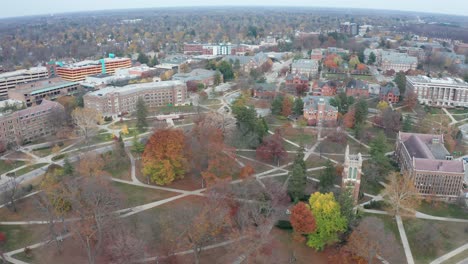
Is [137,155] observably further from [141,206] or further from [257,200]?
[257,200]

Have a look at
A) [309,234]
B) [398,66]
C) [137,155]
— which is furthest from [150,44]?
[309,234]

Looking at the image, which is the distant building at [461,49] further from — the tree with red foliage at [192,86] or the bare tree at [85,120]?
the bare tree at [85,120]

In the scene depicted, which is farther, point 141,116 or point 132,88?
point 132,88

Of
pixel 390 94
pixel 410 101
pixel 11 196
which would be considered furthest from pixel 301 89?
pixel 11 196

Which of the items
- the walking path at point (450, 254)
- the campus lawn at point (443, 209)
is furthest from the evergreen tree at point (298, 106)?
the walking path at point (450, 254)

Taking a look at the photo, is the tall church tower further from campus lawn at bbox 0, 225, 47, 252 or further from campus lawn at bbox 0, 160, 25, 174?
campus lawn at bbox 0, 160, 25, 174

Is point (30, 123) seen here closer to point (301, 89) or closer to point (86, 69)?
point (86, 69)

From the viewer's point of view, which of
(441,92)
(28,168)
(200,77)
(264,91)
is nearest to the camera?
(28,168)

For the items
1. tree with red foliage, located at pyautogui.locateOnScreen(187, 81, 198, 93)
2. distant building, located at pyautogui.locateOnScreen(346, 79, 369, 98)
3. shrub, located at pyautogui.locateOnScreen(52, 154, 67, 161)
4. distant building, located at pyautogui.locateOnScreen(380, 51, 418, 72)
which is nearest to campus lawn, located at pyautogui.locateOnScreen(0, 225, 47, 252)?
shrub, located at pyautogui.locateOnScreen(52, 154, 67, 161)
